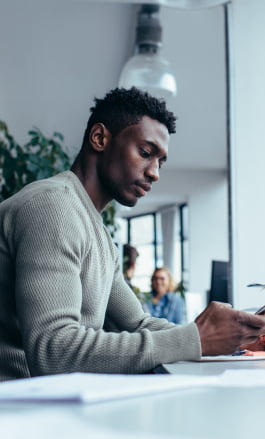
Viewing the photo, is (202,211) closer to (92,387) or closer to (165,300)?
(165,300)

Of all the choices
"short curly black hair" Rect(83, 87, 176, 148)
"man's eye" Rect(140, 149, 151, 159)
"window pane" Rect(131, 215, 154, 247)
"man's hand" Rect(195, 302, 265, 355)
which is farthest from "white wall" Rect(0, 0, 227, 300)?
"window pane" Rect(131, 215, 154, 247)

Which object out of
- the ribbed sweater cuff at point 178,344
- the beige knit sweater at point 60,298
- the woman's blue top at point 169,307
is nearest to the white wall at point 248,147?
the beige knit sweater at point 60,298

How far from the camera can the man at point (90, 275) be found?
120 cm

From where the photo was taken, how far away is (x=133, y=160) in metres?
1.63

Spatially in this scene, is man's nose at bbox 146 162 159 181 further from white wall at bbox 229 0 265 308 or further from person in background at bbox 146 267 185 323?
person in background at bbox 146 267 185 323

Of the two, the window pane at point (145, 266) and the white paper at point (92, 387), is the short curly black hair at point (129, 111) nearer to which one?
the white paper at point (92, 387)

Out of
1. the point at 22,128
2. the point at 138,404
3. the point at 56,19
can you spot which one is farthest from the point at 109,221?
the point at 138,404

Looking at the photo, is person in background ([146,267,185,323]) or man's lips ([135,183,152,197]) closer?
man's lips ([135,183,152,197])

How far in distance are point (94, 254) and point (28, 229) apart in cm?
19

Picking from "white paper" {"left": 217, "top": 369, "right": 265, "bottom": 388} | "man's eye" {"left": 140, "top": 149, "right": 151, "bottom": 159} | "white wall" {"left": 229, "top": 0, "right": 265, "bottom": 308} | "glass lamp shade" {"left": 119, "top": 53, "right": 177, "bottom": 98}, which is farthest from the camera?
"glass lamp shade" {"left": 119, "top": 53, "right": 177, "bottom": 98}

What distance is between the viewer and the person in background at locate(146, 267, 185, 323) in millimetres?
6256

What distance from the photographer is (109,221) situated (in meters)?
5.12

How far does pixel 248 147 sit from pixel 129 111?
5.66 feet

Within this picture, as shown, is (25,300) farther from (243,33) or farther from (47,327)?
(243,33)
